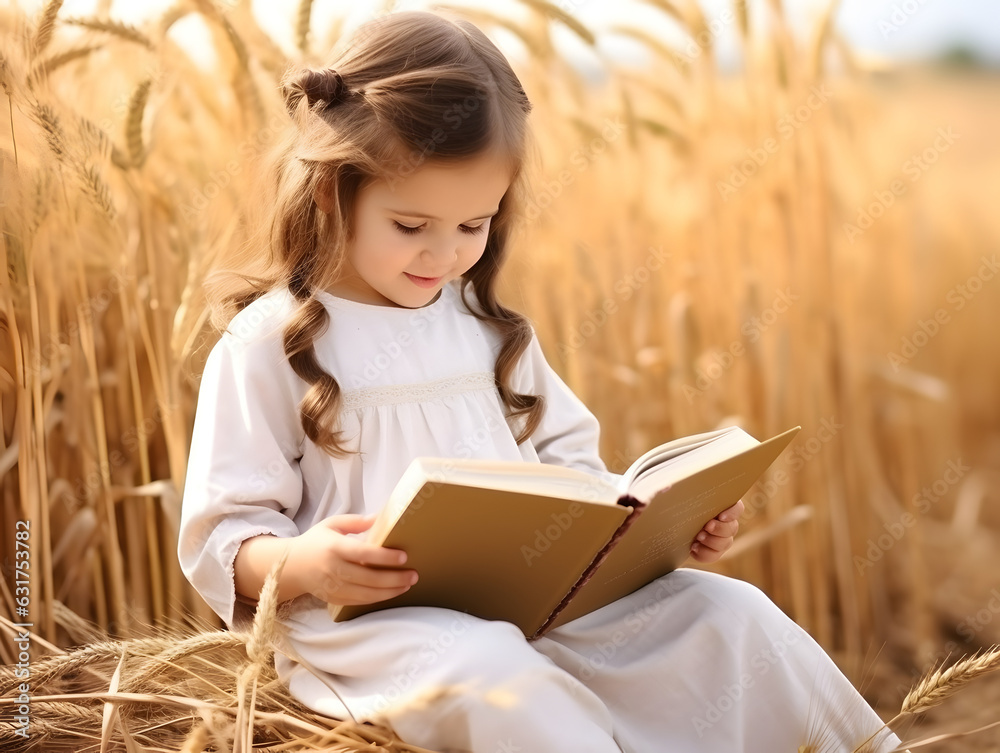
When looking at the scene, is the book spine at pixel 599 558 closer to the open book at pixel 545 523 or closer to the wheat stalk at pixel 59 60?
the open book at pixel 545 523

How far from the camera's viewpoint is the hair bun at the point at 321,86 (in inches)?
42.7

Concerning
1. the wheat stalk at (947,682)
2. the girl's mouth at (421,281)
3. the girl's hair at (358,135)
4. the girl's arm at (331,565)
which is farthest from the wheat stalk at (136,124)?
the wheat stalk at (947,682)

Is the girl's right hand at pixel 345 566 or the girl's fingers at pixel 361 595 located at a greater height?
the girl's right hand at pixel 345 566

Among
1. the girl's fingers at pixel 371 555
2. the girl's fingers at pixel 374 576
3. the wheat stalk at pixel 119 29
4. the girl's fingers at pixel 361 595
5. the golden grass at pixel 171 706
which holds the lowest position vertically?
the golden grass at pixel 171 706

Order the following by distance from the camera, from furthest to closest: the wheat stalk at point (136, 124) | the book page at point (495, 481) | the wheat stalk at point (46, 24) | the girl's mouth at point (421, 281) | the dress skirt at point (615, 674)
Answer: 1. the wheat stalk at point (136, 124)
2. the wheat stalk at point (46, 24)
3. the girl's mouth at point (421, 281)
4. the dress skirt at point (615, 674)
5. the book page at point (495, 481)

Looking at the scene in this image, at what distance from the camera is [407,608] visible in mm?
978

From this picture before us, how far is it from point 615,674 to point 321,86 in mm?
737

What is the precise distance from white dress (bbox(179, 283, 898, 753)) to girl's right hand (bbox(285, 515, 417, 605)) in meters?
0.06

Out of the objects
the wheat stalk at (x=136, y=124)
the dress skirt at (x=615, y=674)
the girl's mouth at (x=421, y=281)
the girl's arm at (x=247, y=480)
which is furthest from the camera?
the wheat stalk at (x=136, y=124)

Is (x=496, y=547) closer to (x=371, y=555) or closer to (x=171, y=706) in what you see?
(x=371, y=555)

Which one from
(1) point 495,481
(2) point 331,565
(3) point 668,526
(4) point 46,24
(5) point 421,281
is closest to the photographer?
(1) point 495,481

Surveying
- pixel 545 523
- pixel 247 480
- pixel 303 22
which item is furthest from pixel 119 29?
pixel 545 523

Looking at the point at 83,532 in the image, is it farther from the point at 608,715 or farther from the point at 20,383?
the point at 608,715

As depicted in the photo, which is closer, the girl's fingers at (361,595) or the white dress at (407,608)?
the girl's fingers at (361,595)
